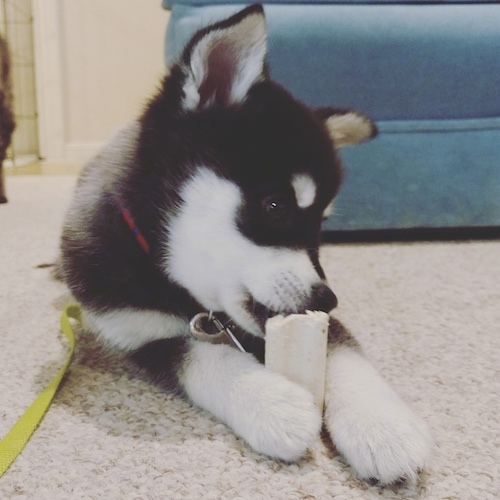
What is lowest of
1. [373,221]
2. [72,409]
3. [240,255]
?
[373,221]

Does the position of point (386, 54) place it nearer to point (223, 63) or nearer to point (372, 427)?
point (223, 63)

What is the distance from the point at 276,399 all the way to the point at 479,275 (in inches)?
46.4

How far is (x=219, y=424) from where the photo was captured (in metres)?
0.91

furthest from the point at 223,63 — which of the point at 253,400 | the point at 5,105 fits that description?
the point at 5,105

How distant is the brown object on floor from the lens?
123 inches

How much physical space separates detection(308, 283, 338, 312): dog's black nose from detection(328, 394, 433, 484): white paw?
187 millimetres

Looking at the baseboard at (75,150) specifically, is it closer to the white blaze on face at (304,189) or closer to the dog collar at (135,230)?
the dog collar at (135,230)

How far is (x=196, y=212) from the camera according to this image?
103 cm

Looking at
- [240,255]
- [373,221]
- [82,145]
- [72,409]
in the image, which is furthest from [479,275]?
Result: [82,145]

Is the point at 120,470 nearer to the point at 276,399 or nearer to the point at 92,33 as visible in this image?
the point at 276,399

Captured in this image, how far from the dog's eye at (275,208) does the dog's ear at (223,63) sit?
222 mm

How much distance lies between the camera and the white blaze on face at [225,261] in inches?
37.8

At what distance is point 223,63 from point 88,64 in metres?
3.86

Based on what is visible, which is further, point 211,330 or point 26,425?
point 211,330
